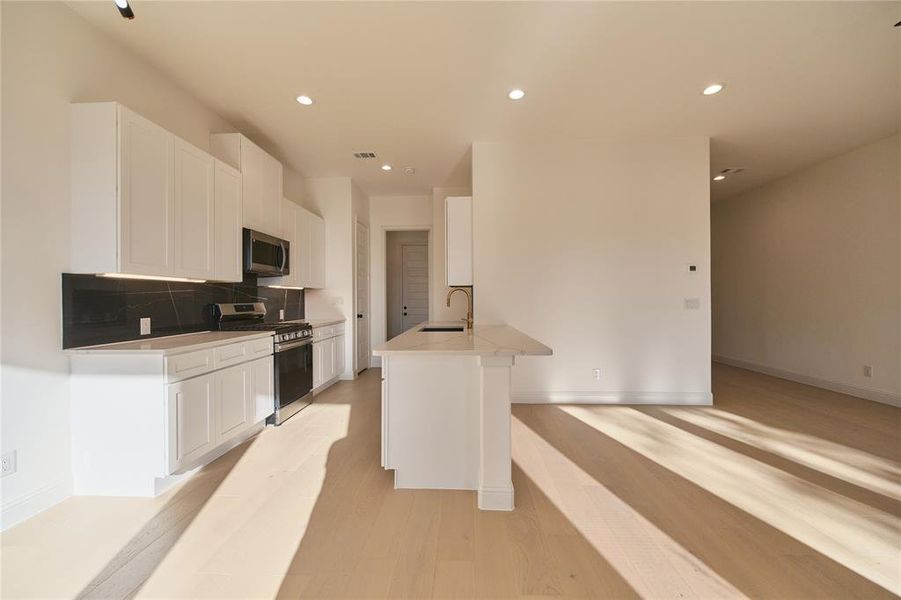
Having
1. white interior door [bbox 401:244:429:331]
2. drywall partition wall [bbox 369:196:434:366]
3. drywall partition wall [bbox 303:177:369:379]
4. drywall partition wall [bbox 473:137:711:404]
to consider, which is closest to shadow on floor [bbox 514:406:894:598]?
drywall partition wall [bbox 473:137:711:404]

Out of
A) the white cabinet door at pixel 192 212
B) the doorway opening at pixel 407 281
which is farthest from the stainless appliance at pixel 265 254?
the doorway opening at pixel 407 281

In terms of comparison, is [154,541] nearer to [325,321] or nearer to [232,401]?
[232,401]

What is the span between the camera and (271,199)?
356 centimetres

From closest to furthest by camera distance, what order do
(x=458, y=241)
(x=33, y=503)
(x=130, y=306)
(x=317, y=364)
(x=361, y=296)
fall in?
(x=33, y=503) < (x=130, y=306) < (x=458, y=241) < (x=317, y=364) < (x=361, y=296)

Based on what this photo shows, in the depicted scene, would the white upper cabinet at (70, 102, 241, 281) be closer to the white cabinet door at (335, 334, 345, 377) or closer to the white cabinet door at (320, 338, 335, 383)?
the white cabinet door at (320, 338, 335, 383)

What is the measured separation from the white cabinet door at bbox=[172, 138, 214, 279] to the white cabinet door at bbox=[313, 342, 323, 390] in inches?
59.6

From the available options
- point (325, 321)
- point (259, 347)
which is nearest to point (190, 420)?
point (259, 347)

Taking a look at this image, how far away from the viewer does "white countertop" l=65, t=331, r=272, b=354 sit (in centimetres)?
194

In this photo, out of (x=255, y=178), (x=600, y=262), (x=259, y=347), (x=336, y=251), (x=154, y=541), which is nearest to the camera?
(x=154, y=541)

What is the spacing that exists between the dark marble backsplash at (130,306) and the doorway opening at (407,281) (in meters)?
3.74

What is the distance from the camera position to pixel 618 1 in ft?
6.49

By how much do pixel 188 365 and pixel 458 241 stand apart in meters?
2.55

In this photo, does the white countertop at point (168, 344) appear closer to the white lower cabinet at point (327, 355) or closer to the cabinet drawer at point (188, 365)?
the cabinet drawer at point (188, 365)

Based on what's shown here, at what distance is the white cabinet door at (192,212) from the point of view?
239 cm
